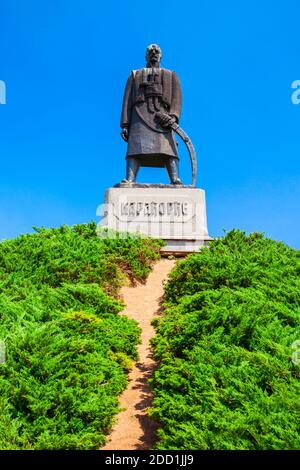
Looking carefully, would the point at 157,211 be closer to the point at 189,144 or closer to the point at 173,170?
the point at 173,170

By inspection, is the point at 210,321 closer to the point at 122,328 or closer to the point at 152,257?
the point at 122,328

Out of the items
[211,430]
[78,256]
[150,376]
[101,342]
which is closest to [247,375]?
[211,430]

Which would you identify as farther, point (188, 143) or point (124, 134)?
point (124, 134)

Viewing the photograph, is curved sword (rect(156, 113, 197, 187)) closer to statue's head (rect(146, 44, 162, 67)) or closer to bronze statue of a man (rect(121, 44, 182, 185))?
bronze statue of a man (rect(121, 44, 182, 185))

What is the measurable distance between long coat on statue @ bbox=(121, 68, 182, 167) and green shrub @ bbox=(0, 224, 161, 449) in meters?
3.96

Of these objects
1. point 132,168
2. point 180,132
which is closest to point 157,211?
point 132,168

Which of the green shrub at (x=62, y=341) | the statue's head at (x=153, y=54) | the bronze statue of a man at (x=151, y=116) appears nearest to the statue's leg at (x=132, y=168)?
the bronze statue of a man at (x=151, y=116)

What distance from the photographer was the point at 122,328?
663 centimetres

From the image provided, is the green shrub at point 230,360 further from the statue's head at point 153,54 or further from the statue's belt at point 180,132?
the statue's head at point 153,54

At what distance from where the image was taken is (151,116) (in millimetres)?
13203

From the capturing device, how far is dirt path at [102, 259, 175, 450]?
187 inches

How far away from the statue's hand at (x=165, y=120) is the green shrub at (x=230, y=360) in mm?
5798

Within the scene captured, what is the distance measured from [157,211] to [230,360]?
24.1 feet

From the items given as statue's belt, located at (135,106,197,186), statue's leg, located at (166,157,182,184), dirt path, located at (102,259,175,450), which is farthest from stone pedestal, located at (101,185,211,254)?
dirt path, located at (102,259,175,450)
